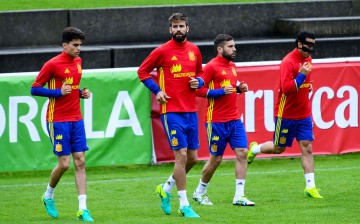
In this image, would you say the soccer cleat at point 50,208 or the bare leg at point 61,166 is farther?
the soccer cleat at point 50,208

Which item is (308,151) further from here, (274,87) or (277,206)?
(274,87)

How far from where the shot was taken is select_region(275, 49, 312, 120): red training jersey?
13.3 m

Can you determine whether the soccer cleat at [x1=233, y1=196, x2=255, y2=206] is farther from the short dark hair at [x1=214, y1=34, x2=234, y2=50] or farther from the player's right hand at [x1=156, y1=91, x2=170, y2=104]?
the short dark hair at [x1=214, y1=34, x2=234, y2=50]

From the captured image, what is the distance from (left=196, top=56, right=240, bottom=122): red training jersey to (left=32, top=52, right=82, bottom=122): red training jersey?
6.08ft

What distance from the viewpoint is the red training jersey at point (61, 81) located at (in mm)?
11953

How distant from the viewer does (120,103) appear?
16.8m

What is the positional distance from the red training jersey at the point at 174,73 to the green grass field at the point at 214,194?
1307 mm

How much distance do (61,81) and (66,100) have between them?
23 cm

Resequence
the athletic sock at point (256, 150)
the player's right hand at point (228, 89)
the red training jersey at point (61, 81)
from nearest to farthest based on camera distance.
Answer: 1. the red training jersey at point (61, 81)
2. the player's right hand at point (228, 89)
3. the athletic sock at point (256, 150)

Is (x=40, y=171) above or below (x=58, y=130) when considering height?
below

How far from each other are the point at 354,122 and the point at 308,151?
437 centimetres

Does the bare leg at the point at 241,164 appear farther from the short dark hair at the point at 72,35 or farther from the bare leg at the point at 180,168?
the short dark hair at the point at 72,35

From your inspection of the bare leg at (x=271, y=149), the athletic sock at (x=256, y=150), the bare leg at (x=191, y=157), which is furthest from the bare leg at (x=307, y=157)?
the bare leg at (x=191, y=157)

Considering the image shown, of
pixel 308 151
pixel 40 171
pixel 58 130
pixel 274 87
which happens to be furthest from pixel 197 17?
pixel 58 130
